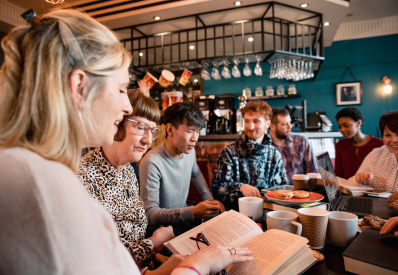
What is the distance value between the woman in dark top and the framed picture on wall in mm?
3173

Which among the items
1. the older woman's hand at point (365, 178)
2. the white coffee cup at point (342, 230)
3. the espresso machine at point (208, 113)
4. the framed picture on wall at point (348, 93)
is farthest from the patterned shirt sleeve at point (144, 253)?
the framed picture on wall at point (348, 93)

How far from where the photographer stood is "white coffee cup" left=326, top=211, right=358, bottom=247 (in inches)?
34.0

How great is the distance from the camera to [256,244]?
2.56ft

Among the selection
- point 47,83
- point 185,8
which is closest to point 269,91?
point 185,8

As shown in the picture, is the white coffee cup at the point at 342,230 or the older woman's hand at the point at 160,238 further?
the older woman's hand at the point at 160,238

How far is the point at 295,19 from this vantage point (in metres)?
4.35

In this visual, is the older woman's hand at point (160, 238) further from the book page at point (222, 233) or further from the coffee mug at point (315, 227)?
the coffee mug at point (315, 227)

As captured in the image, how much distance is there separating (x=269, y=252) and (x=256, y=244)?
0.07 m

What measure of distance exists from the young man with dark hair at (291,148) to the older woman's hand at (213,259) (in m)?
2.32

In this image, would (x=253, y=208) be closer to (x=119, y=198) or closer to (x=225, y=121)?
(x=119, y=198)

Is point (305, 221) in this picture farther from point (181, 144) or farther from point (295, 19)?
point (295, 19)

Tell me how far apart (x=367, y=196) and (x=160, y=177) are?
4.41ft

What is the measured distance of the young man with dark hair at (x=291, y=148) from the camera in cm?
284

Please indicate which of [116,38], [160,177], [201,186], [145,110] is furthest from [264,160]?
[116,38]
